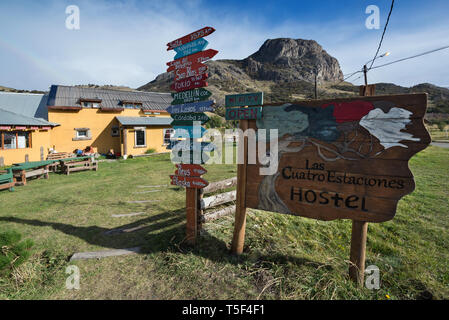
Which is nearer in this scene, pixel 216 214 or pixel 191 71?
pixel 191 71

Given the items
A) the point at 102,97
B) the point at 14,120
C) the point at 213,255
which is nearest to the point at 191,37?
the point at 213,255

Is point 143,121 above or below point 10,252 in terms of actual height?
above

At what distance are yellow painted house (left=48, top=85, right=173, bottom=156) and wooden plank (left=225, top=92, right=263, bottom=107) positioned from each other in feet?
55.9

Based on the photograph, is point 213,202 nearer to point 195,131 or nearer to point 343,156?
point 195,131

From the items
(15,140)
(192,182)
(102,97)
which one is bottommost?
(192,182)

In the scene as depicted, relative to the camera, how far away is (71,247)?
4133 millimetres

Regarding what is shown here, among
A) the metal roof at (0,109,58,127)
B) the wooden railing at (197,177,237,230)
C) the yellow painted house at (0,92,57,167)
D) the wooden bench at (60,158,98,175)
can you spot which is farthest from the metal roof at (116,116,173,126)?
the wooden railing at (197,177,237,230)

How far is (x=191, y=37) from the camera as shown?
12.5 feet

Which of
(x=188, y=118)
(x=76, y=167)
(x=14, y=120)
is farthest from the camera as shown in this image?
(x=14, y=120)

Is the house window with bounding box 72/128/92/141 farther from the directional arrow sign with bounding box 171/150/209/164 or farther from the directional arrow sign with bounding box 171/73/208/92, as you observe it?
the directional arrow sign with bounding box 171/150/209/164

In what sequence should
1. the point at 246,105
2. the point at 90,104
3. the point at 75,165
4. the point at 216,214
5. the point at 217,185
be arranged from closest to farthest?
1. the point at 246,105
2. the point at 216,214
3. the point at 217,185
4. the point at 75,165
5. the point at 90,104

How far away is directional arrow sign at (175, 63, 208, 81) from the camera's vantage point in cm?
373

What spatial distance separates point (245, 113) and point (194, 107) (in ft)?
3.19

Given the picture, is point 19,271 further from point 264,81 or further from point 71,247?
point 264,81
